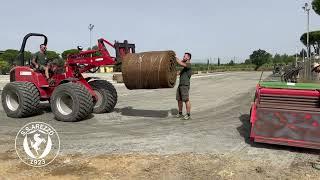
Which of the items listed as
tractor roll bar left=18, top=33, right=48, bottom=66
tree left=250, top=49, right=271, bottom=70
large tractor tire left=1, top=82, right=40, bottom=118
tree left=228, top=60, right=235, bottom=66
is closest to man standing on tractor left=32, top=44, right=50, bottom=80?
tractor roll bar left=18, top=33, right=48, bottom=66

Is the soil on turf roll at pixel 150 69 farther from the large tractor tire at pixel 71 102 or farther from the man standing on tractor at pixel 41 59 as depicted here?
the man standing on tractor at pixel 41 59

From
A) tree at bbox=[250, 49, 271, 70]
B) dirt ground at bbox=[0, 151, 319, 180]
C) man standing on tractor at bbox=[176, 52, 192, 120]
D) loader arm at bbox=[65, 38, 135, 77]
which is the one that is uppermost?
tree at bbox=[250, 49, 271, 70]

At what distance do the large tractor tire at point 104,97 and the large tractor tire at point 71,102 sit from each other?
1.14 meters

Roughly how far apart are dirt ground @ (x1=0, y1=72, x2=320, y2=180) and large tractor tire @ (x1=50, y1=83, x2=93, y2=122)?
220 mm

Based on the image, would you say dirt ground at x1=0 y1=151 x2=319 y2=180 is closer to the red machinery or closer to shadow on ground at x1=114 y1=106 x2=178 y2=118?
the red machinery

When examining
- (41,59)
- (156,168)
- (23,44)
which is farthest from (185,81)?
(23,44)

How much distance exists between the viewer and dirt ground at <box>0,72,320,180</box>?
578 cm

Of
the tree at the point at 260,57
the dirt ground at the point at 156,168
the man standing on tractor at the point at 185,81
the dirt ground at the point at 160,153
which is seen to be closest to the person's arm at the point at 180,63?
the man standing on tractor at the point at 185,81

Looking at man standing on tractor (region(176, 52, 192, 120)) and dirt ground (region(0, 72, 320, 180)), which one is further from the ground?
man standing on tractor (region(176, 52, 192, 120))

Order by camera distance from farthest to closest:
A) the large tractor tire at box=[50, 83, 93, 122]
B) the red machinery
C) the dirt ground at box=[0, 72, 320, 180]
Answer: the large tractor tire at box=[50, 83, 93, 122]
the red machinery
the dirt ground at box=[0, 72, 320, 180]

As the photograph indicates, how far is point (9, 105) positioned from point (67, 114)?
2216mm

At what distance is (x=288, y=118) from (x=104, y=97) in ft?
19.0

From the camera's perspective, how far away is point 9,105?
37.5 ft

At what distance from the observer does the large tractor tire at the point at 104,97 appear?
1153 centimetres
